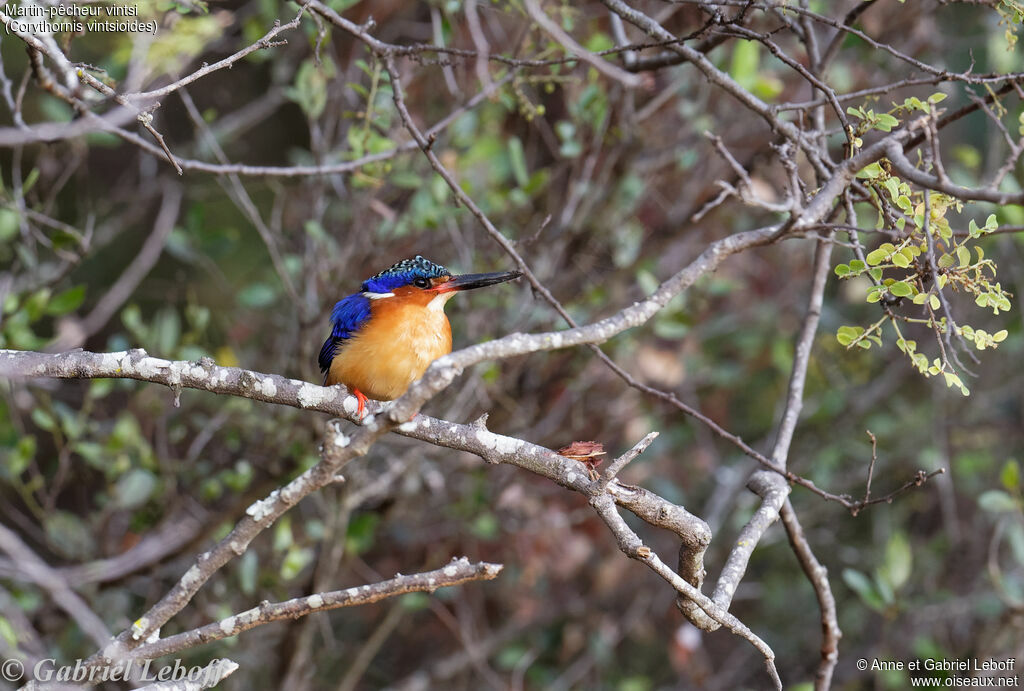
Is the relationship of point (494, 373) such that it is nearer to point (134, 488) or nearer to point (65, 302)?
point (134, 488)

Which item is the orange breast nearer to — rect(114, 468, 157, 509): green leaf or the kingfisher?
the kingfisher

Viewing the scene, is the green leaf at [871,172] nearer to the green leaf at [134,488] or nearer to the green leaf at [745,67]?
the green leaf at [745,67]

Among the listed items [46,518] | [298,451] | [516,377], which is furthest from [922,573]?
[46,518]

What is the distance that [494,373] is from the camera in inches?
150

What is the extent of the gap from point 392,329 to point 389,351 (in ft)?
0.27

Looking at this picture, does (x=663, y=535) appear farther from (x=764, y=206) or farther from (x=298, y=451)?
(x=764, y=206)

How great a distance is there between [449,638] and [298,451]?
1.95 metres

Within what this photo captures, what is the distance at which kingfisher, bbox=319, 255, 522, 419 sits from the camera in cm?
293

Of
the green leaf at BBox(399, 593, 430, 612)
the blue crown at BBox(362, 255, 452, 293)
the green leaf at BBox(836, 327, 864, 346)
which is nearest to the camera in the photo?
the green leaf at BBox(836, 327, 864, 346)

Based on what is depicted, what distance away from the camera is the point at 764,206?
1.97 meters

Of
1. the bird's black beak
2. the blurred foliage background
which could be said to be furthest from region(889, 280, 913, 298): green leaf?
the blurred foliage background

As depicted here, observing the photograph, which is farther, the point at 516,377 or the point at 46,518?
the point at 516,377

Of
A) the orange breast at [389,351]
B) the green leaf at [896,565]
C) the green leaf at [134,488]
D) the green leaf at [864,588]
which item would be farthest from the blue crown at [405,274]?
the green leaf at [896,565]

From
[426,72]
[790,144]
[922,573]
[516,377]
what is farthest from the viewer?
[922,573]
